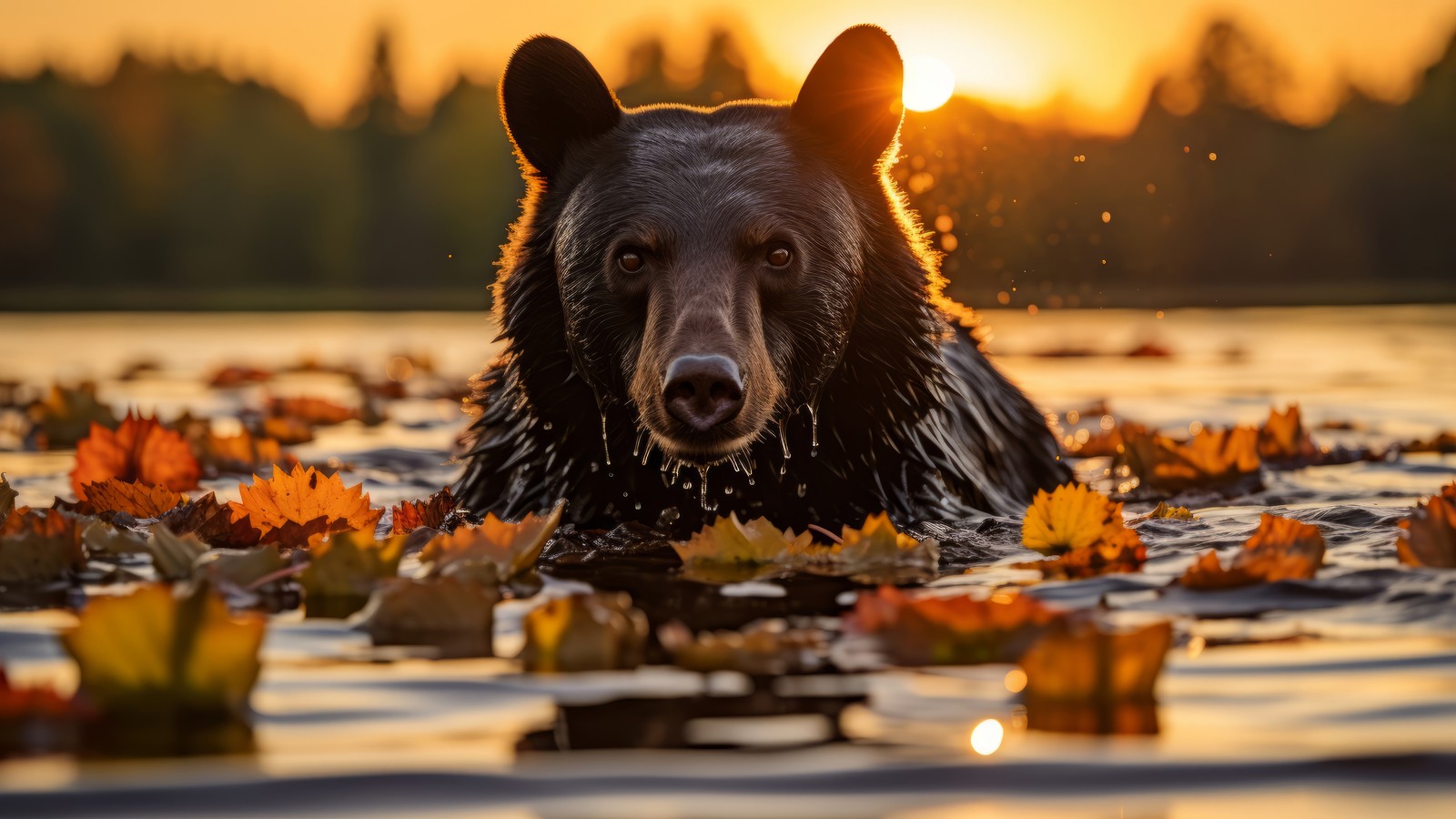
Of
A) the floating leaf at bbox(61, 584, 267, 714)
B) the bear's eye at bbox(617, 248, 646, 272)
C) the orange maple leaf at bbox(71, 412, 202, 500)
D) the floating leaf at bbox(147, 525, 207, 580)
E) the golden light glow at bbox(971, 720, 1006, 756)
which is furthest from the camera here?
the orange maple leaf at bbox(71, 412, 202, 500)

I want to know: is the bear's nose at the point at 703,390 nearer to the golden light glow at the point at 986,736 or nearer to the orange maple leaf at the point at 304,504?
the orange maple leaf at the point at 304,504

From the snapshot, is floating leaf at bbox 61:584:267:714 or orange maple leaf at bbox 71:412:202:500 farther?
orange maple leaf at bbox 71:412:202:500

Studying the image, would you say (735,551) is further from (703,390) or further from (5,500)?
(5,500)

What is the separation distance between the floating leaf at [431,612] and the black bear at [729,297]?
155 centimetres

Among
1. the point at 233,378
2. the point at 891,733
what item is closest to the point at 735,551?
the point at 891,733

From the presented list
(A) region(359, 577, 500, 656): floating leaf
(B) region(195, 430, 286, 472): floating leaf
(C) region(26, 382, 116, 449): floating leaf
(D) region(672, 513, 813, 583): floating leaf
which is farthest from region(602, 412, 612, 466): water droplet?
(C) region(26, 382, 116, 449): floating leaf

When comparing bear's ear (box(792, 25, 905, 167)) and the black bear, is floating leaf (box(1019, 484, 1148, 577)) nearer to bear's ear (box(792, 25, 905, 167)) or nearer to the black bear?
the black bear

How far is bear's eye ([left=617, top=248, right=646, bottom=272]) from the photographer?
525 cm

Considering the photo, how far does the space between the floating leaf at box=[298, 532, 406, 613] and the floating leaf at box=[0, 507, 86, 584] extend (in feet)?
2.52

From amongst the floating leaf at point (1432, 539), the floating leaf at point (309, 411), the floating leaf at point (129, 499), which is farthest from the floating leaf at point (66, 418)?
the floating leaf at point (1432, 539)

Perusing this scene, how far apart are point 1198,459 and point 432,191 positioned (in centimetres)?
8349

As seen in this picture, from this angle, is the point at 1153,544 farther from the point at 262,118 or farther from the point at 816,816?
the point at 262,118

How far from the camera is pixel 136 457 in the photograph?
20.1 ft

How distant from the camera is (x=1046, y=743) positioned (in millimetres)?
2561
